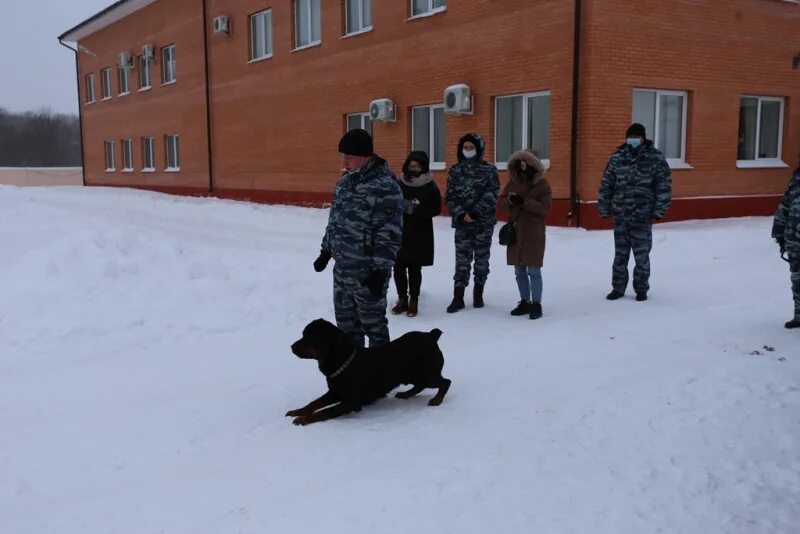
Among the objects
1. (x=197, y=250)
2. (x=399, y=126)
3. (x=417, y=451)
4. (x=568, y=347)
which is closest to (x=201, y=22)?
(x=399, y=126)

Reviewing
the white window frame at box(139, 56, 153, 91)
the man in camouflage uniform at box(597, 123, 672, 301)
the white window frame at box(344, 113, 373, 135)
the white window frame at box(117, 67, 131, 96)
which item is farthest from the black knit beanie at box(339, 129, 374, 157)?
the white window frame at box(117, 67, 131, 96)

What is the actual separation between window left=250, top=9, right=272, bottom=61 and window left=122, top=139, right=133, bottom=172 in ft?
37.2

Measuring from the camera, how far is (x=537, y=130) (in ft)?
44.6

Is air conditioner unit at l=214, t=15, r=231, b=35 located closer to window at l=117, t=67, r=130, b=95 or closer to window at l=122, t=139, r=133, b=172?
window at l=117, t=67, r=130, b=95

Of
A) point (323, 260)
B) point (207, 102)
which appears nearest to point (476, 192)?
point (323, 260)

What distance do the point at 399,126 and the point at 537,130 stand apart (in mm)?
3673

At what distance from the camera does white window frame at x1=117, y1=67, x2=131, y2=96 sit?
29984 millimetres

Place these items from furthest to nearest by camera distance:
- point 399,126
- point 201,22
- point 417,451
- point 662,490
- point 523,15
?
point 201,22
point 399,126
point 523,15
point 417,451
point 662,490

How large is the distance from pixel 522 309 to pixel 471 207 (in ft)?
3.65

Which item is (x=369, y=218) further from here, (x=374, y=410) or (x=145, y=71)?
(x=145, y=71)

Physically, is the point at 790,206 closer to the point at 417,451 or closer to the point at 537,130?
the point at 417,451

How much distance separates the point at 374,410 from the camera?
462cm

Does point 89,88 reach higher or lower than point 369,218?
higher

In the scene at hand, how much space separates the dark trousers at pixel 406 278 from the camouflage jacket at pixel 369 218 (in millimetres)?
2455
